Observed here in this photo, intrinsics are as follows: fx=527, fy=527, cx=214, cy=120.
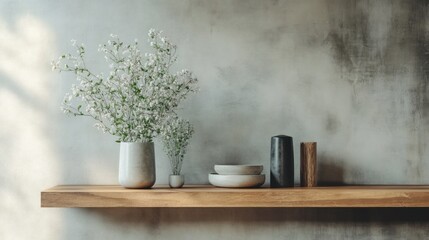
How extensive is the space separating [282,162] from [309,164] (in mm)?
130

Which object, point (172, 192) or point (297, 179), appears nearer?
point (172, 192)

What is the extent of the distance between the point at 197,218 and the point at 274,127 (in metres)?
0.57

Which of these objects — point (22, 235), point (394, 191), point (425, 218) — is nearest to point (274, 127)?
point (394, 191)

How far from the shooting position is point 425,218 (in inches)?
97.9

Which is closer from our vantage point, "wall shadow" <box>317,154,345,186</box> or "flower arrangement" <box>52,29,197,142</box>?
"flower arrangement" <box>52,29,197,142</box>

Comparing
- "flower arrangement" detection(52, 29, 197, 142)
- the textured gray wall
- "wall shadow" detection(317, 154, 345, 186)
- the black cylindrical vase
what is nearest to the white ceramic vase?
"flower arrangement" detection(52, 29, 197, 142)

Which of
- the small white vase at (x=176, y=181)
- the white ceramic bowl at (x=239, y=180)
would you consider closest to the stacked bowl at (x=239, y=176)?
the white ceramic bowl at (x=239, y=180)

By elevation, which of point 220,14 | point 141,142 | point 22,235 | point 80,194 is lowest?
point 22,235

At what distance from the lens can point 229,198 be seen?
2.16m

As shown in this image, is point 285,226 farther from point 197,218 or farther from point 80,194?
point 80,194

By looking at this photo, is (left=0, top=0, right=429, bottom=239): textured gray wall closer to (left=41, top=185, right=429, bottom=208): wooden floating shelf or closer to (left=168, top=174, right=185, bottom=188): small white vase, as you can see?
(left=168, top=174, right=185, bottom=188): small white vase

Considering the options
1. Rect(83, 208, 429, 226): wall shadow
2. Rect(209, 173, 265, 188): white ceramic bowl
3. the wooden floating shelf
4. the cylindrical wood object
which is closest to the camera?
the wooden floating shelf

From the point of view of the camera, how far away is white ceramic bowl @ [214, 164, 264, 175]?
7.48 feet

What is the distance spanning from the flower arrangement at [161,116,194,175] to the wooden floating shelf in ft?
0.81
